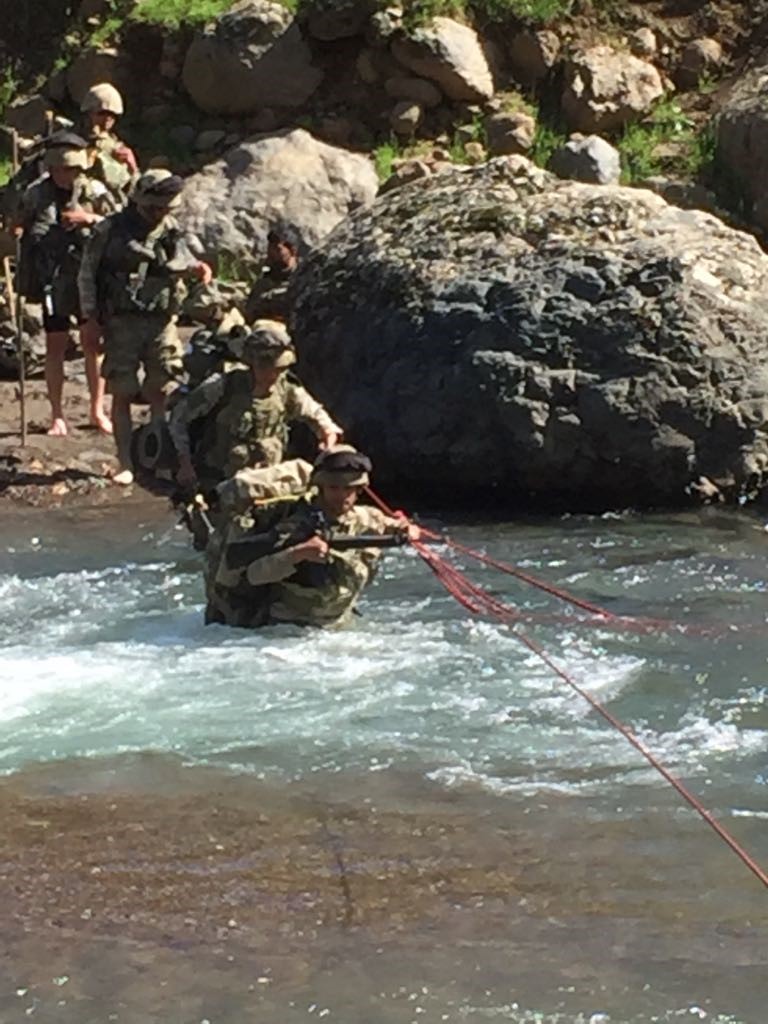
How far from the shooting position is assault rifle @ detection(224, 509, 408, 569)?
757cm

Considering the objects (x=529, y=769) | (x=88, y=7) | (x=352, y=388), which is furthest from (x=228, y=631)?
(x=88, y=7)

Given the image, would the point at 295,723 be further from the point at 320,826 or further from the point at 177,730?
the point at 320,826

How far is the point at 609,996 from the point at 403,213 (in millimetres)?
7348

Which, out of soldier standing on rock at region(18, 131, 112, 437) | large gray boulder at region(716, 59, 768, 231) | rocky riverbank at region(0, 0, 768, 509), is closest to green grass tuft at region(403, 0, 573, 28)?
rocky riverbank at region(0, 0, 768, 509)

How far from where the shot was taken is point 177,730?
6812 mm

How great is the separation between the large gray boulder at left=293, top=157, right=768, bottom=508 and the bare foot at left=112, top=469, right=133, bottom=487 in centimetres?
124

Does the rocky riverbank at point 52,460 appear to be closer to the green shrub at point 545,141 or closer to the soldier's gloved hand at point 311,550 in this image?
the soldier's gloved hand at point 311,550

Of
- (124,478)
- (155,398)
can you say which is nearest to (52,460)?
(124,478)

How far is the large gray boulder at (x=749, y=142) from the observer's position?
559 inches

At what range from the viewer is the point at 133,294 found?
35.4 ft

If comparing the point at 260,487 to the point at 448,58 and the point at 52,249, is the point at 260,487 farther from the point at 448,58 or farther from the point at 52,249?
the point at 448,58

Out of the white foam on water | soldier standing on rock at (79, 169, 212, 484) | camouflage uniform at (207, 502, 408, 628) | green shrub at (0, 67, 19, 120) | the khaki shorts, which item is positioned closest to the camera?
the white foam on water

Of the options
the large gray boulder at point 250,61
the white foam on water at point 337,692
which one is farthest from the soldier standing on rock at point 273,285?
the white foam on water at point 337,692

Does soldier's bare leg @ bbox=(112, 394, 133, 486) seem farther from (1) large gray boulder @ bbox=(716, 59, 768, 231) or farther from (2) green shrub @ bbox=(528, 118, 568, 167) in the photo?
(1) large gray boulder @ bbox=(716, 59, 768, 231)
